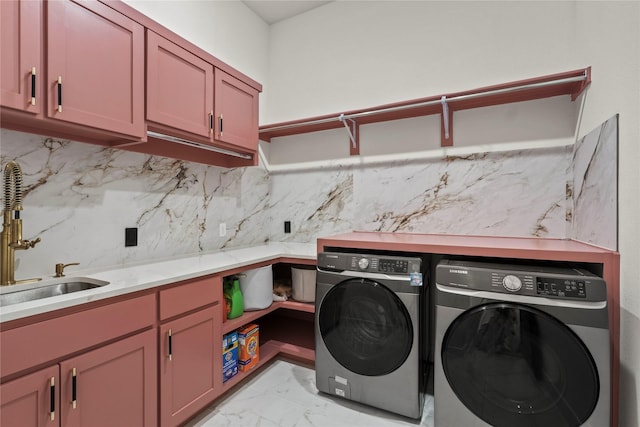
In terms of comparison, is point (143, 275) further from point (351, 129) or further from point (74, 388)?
point (351, 129)

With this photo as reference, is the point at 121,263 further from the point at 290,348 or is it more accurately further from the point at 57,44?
the point at 290,348

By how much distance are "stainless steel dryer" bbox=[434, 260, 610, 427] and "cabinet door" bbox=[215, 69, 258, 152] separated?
5.32 ft

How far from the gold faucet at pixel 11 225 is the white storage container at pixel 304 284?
1540 mm

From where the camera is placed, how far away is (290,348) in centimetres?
235

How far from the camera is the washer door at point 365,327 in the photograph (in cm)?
169

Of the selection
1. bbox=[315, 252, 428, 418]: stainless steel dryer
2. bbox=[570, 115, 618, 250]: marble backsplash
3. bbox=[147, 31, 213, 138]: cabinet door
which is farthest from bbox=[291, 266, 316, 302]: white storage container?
bbox=[570, 115, 618, 250]: marble backsplash

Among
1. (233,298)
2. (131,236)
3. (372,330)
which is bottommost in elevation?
(372,330)

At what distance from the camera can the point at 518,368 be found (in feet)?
4.53

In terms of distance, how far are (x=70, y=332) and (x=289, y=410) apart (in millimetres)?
1255

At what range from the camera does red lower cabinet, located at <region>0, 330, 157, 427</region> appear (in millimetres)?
1038

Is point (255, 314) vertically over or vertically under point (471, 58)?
under

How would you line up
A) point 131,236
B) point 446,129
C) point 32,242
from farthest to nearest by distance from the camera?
point 446,129
point 131,236
point 32,242

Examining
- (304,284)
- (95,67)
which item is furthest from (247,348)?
(95,67)

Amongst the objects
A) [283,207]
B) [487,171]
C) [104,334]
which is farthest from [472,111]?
[104,334]
